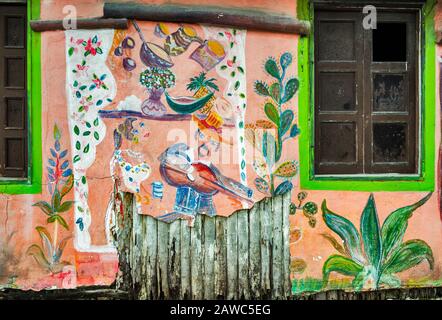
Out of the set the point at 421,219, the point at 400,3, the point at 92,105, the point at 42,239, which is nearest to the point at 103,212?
the point at 42,239

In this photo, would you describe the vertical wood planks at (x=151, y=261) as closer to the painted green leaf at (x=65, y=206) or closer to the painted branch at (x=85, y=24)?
the painted green leaf at (x=65, y=206)

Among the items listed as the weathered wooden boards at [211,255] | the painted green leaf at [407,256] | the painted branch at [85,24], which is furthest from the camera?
the painted green leaf at [407,256]

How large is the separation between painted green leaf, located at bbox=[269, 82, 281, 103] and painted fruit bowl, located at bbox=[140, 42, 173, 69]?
0.85 m

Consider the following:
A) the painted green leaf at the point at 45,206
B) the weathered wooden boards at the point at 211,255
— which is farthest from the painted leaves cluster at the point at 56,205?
the weathered wooden boards at the point at 211,255

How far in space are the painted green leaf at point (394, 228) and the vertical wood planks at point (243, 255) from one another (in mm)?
1146

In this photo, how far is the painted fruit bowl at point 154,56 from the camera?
5.29m

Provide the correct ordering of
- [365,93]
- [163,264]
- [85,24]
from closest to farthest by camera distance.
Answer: [85,24] < [163,264] < [365,93]

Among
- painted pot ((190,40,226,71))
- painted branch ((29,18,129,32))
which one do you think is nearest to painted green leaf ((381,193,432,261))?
painted pot ((190,40,226,71))

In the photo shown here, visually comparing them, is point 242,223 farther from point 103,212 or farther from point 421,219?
point 421,219

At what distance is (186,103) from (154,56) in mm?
462

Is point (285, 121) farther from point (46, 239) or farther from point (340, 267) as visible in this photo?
point (46, 239)

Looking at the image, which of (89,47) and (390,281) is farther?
(390,281)

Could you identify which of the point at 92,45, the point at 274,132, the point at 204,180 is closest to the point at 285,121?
the point at 274,132

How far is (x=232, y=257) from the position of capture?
5363 millimetres
